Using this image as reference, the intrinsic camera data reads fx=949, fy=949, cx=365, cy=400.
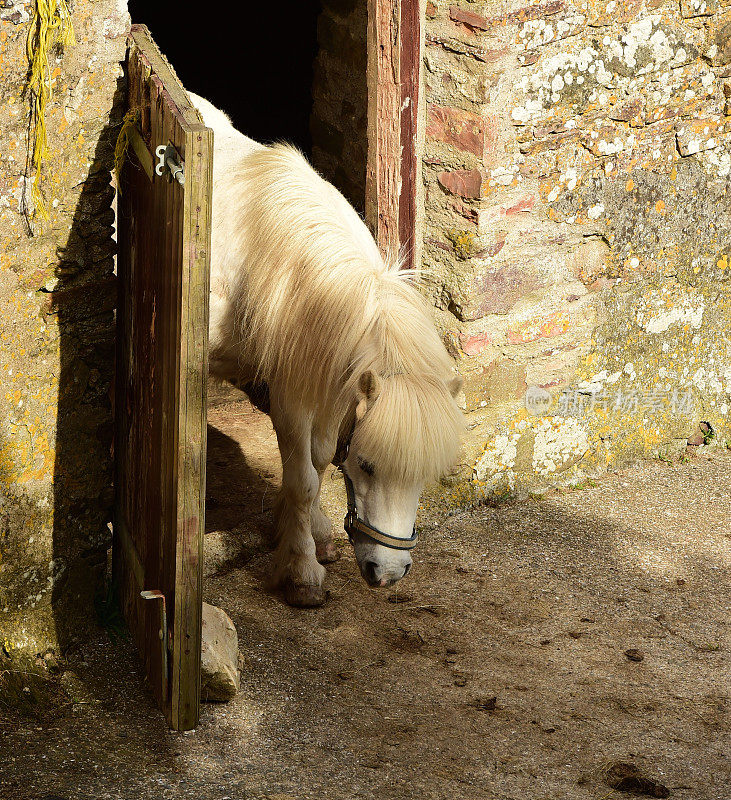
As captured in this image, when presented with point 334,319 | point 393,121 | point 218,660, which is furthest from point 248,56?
point 218,660

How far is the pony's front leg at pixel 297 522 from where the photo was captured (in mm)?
3633

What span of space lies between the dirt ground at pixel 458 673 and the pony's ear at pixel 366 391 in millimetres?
935

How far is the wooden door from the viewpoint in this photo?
231cm

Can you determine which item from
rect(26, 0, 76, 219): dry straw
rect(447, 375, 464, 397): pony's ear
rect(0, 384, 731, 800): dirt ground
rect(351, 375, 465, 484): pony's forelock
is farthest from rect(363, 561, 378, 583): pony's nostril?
rect(26, 0, 76, 219): dry straw

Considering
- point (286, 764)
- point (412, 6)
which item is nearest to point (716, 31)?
point (412, 6)

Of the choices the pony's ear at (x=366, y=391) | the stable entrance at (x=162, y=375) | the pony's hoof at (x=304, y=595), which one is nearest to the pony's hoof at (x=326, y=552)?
the pony's hoof at (x=304, y=595)

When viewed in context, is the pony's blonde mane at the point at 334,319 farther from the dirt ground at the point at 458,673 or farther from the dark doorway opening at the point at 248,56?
the dark doorway opening at the point at 248,56

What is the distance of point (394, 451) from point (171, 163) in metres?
1.11

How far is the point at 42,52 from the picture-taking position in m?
2.65

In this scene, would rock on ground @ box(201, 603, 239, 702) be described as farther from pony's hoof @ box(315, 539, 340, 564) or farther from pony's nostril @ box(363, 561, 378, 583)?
pony's hoof @ box(315, 539, 340, 564)

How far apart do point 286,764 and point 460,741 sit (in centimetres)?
54

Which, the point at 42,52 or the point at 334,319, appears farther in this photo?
the point at 334,319

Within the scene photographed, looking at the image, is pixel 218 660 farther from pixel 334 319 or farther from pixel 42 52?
pixel 42 52

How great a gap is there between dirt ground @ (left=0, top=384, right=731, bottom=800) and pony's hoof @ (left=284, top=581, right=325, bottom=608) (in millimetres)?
50
